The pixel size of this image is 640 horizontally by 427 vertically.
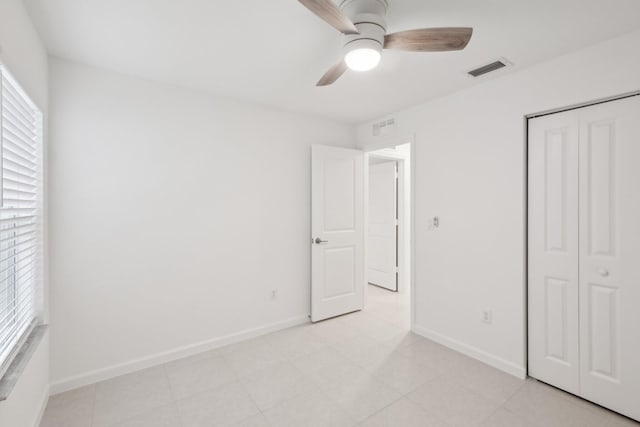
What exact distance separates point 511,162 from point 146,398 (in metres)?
3.31

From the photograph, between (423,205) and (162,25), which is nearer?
(162,25)

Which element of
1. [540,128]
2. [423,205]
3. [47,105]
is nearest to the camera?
[47,105]

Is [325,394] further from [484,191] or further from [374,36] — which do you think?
[374,36]

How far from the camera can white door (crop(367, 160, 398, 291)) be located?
15.8 feet

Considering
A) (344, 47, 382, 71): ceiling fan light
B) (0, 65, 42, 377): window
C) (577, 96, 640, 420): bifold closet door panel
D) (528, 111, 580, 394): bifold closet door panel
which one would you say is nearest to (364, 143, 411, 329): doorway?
(528, 111, 580, 394): bifold closet door panel

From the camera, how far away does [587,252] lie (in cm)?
211

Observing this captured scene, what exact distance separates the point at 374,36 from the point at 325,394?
92.7 inches

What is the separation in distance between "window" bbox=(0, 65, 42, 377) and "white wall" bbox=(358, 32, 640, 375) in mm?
3086

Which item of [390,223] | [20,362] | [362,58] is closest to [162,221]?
[20,362]

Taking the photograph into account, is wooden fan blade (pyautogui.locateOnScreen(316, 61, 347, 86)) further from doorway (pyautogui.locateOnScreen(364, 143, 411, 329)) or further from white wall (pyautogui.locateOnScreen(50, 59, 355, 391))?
doorway (pyautogui.locateOnScreen(364, 143, 411, 329))

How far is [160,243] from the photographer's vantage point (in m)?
2.61

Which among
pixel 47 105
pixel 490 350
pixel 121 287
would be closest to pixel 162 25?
pixel 47 105

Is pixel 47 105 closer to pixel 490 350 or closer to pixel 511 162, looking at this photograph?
pixel 511 162

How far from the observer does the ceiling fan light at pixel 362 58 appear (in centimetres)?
163
